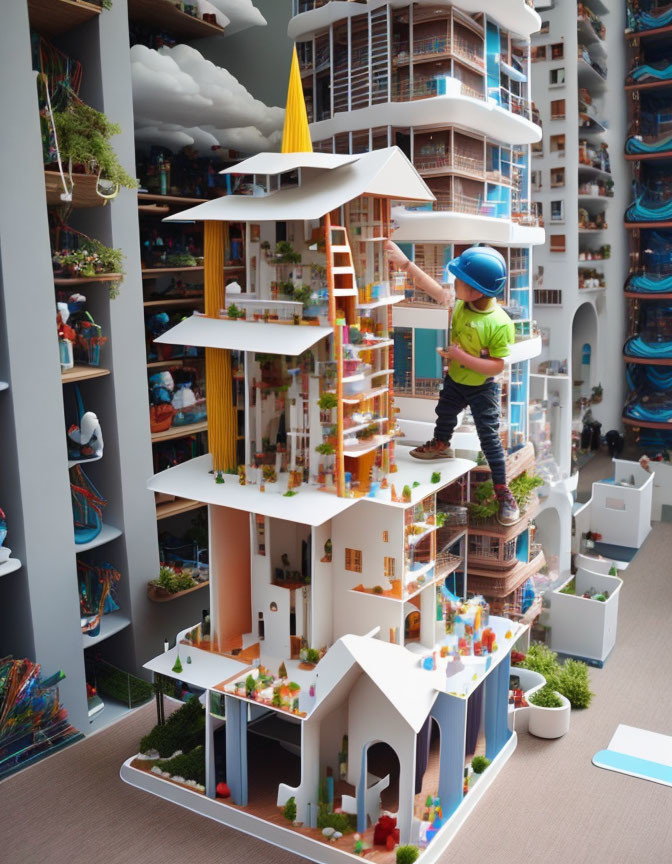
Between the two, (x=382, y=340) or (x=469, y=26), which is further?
(x=469, y=26)

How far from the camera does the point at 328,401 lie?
6.14 metres

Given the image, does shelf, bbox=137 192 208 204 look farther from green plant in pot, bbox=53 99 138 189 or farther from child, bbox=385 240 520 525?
child, bbox=385 240 520 525

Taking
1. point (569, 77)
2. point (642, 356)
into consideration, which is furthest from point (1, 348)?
point (642, 356)

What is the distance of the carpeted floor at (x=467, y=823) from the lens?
6.14 metres

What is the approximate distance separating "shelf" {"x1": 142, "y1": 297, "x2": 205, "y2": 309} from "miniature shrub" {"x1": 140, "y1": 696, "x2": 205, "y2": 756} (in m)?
3.90

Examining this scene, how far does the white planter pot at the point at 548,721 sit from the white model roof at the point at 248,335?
3799 mm

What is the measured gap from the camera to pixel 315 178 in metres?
6.34

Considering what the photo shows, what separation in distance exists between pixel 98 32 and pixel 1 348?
278 centimetres

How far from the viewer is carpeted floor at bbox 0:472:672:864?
6.14m

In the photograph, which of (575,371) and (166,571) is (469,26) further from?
(575,371)

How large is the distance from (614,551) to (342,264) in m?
8.20

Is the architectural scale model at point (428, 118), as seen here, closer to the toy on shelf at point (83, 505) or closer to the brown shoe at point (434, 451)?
the brown shoe at point (434, 451)

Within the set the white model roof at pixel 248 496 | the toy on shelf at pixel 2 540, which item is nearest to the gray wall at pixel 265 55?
the white model roof at pixel 248 496

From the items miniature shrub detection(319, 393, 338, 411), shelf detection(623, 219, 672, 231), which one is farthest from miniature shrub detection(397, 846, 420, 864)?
shelf detection(623, 219, 672, 231)
